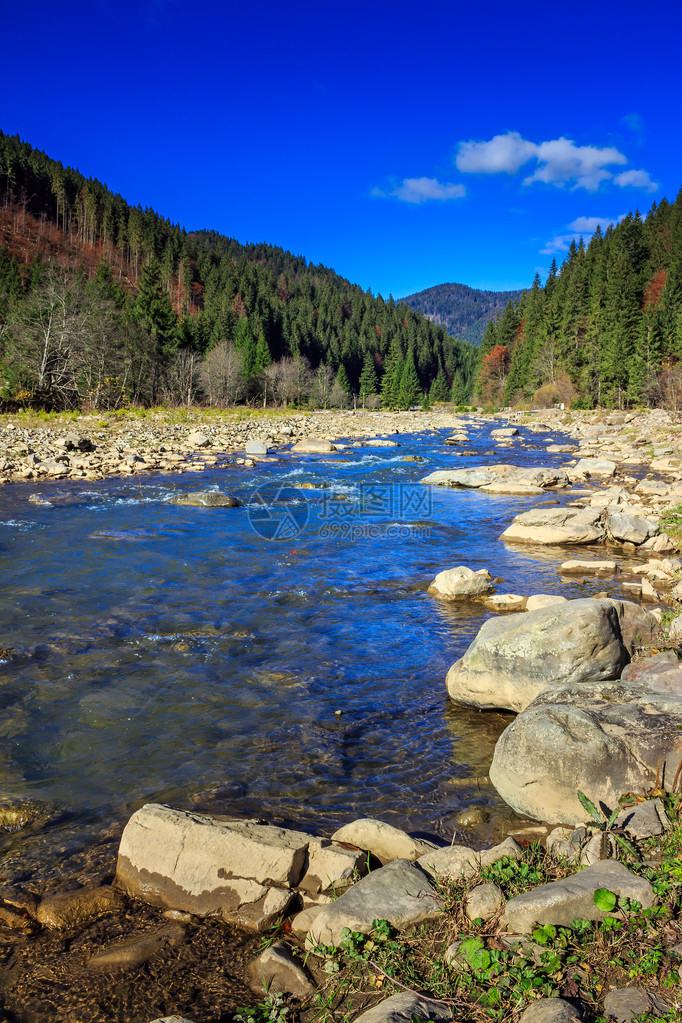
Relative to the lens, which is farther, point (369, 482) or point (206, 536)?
point (369, 482)

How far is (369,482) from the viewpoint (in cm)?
2383

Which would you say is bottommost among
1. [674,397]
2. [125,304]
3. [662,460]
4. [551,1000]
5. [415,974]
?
[415,974]

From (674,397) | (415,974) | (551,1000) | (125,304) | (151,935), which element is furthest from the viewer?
(125,304)

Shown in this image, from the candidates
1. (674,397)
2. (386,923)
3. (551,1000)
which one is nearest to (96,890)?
(386,923)

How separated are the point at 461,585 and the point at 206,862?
22.5 feet

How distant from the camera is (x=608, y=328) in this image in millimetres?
63969

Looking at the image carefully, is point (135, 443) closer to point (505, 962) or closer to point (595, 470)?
point (595, 470)

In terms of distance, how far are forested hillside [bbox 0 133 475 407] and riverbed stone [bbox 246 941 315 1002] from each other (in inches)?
1530

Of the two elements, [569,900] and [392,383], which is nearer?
[569,900]

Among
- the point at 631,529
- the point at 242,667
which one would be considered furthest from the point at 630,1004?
the point at 631,529

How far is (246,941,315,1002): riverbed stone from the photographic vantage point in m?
2.97

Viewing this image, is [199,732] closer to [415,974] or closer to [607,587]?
[415,974]

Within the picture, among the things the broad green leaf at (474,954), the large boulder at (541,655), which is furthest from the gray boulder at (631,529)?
the broad green leaf at (474,954)

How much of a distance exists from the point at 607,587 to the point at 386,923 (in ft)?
27.5
